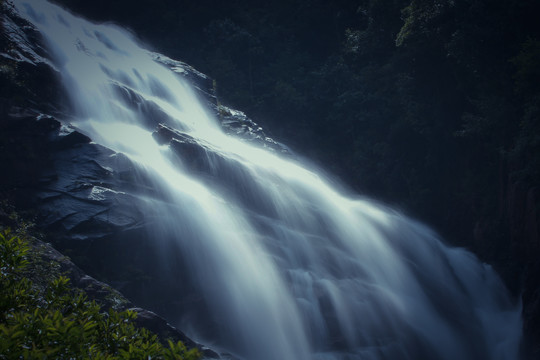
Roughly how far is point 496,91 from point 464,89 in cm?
201

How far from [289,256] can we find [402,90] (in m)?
13.5

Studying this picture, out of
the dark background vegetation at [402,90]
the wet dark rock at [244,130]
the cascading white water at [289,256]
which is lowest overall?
the cascading white water at [289,256]

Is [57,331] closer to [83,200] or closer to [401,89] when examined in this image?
[83,200]

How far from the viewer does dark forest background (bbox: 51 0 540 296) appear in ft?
56.5

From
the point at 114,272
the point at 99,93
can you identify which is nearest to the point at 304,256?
the point at 114,272

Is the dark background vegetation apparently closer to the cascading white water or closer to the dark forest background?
the dark forest background

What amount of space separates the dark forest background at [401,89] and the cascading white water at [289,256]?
2752 millimetres

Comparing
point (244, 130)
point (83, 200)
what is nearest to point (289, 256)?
point (83, 200)

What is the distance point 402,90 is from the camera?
22391 mm

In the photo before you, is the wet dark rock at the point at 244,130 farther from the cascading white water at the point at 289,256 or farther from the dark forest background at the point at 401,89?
the dark forest background at the point at 401,89

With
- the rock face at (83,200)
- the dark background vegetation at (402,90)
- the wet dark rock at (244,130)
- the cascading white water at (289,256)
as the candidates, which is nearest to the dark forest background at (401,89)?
the dark background vegetation at (402,90)

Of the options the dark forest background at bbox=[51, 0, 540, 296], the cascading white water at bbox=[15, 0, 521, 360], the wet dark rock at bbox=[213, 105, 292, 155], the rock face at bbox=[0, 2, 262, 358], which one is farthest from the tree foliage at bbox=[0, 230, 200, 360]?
the wet dark rock at bbox=[213, 105, 292, 155]

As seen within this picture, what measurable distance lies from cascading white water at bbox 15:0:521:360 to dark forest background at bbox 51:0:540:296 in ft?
9.03

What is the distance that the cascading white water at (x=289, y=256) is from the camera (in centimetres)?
1092
